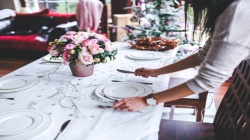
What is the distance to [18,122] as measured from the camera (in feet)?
2.12

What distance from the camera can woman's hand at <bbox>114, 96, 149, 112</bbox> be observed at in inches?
28.4

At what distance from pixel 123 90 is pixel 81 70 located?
0.95 ft

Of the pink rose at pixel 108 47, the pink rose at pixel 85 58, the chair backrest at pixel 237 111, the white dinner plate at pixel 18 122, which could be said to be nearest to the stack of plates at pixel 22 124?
the white dinner plate at pixel 18 122

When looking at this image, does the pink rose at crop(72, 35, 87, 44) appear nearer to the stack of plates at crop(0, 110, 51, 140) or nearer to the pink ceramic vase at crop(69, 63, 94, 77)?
the pink ceramic vase at crop(69, 63, 94, 77)

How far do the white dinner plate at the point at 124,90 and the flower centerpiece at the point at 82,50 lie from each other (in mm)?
177

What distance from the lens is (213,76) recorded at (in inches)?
25.8

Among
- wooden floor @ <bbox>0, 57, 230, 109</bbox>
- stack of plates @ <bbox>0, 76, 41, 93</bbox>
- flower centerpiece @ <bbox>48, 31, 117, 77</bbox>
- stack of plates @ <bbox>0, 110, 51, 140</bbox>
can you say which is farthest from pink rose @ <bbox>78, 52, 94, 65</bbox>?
wooden floor @ <bbox>0, 57, 230, 109</bbox>

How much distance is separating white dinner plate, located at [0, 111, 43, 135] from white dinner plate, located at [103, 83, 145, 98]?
0.30 m

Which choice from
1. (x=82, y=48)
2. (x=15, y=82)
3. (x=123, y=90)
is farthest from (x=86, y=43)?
(x=15, y=82)

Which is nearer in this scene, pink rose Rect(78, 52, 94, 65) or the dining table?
the dining table

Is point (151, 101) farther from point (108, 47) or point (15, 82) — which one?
point (15, 82)

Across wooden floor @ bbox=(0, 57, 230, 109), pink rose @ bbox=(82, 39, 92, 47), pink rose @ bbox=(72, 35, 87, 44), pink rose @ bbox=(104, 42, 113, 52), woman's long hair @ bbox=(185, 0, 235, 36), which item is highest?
woman's long hair @ bbox=(185, 0, 235, 36)

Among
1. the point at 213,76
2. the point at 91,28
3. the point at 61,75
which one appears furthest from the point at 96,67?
the point at 91,28

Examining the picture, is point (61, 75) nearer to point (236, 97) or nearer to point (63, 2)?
point (236, 97)
